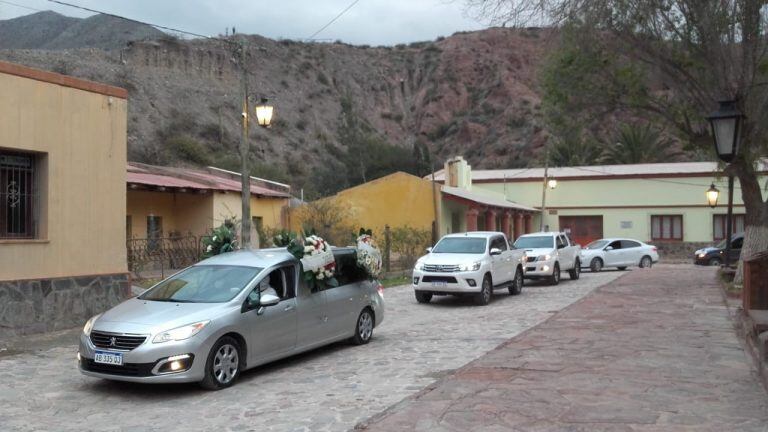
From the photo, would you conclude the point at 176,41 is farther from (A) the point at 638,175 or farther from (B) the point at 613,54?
(B) the point at 613,54

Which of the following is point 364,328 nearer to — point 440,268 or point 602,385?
point 602,385

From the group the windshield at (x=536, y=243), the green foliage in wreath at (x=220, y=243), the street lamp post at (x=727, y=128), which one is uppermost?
the street lamp post at (x=727, y=128)

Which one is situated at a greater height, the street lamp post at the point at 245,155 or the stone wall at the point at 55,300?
the street lamp post at the point at 245,155

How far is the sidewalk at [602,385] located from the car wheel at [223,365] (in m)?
2.22

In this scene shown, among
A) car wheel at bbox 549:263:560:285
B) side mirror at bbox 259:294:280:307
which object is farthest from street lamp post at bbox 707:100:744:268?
car wheel at bbox 549:263:560:285

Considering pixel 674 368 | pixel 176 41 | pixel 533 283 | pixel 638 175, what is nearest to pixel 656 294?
pixel 533 283

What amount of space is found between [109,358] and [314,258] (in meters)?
3.06

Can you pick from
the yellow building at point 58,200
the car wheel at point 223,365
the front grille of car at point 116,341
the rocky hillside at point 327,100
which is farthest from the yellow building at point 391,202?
the front grille of car at point 116,341

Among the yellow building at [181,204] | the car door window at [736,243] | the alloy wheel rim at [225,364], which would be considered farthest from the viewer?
the car door window at [736,243]

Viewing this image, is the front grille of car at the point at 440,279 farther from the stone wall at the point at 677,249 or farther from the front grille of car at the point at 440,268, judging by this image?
the stone wall at the point at 677,249

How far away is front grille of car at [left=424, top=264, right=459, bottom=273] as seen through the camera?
16.4 meters

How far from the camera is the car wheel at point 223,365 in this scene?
793 cm

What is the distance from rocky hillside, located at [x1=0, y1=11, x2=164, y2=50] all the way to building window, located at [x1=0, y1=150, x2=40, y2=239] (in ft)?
219

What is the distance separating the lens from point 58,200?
12.4 meters
